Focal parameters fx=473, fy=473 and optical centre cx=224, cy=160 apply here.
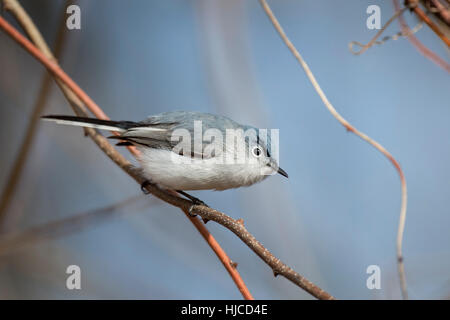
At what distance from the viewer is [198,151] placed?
1.72 m

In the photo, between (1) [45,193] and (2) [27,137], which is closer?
(2) [27,137]

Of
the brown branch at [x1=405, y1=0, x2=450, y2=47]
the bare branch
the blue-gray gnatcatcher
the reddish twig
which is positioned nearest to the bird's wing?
the blue-gray gnatcatcher

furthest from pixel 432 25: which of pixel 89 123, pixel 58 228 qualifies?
pixel 58 228

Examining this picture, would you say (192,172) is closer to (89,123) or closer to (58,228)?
(89,123)

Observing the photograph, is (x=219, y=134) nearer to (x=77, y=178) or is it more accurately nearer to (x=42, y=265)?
(x=42, y=265)

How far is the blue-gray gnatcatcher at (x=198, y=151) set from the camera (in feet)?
5.45

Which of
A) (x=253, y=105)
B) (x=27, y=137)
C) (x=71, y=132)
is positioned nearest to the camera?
(x=27, y=137)

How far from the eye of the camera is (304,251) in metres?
2.27

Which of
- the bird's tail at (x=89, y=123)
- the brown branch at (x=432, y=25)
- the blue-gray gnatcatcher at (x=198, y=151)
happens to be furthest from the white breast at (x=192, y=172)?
the brown branch at (x=432, y=25)

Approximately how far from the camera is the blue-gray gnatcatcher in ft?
5.45

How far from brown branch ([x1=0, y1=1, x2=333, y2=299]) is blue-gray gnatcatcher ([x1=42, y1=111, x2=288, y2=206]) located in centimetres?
5

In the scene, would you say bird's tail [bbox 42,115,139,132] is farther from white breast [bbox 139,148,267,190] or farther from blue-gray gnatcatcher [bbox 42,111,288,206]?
white breast [bbox 139,148,267,190]

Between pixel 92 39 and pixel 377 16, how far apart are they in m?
2.04
